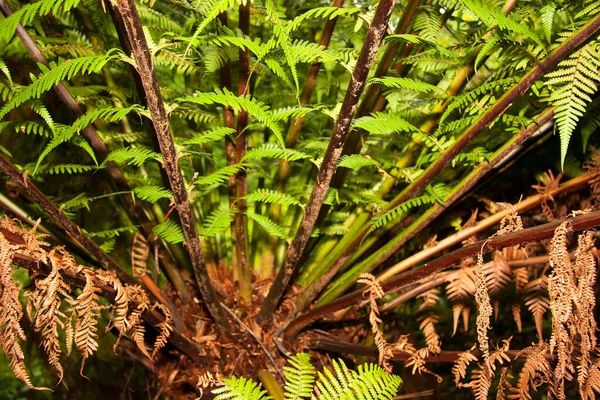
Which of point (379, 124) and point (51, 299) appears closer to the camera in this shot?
point (51, 299)

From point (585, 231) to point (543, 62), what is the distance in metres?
0.33

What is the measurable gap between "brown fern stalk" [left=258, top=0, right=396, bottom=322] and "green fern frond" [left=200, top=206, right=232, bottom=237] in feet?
0.54

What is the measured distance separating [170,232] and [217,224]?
11 centimetres

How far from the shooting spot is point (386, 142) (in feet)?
4.83

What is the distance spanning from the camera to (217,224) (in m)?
1.10

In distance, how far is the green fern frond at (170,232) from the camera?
1060 millimetres

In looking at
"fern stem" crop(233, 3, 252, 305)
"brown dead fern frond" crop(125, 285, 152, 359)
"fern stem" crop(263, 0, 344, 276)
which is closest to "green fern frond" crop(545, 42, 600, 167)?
"fern stem" crop(263, 0, 344, 276)

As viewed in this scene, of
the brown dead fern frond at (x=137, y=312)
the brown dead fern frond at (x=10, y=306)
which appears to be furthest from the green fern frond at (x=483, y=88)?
the brown dead fern frond at (x=10, y=306)

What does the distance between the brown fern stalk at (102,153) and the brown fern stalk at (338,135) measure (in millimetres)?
298

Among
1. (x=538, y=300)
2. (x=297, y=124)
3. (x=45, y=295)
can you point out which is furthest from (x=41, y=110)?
(x=538, y=300)

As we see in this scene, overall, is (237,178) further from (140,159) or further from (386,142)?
(386,142)

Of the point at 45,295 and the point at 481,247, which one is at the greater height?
the point at 481,247

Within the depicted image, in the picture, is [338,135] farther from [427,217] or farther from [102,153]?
[102,153]

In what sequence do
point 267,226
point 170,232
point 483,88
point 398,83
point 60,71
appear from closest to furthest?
point 60,71
point 398,83
point 483,88
point 170,232
point 267,226
